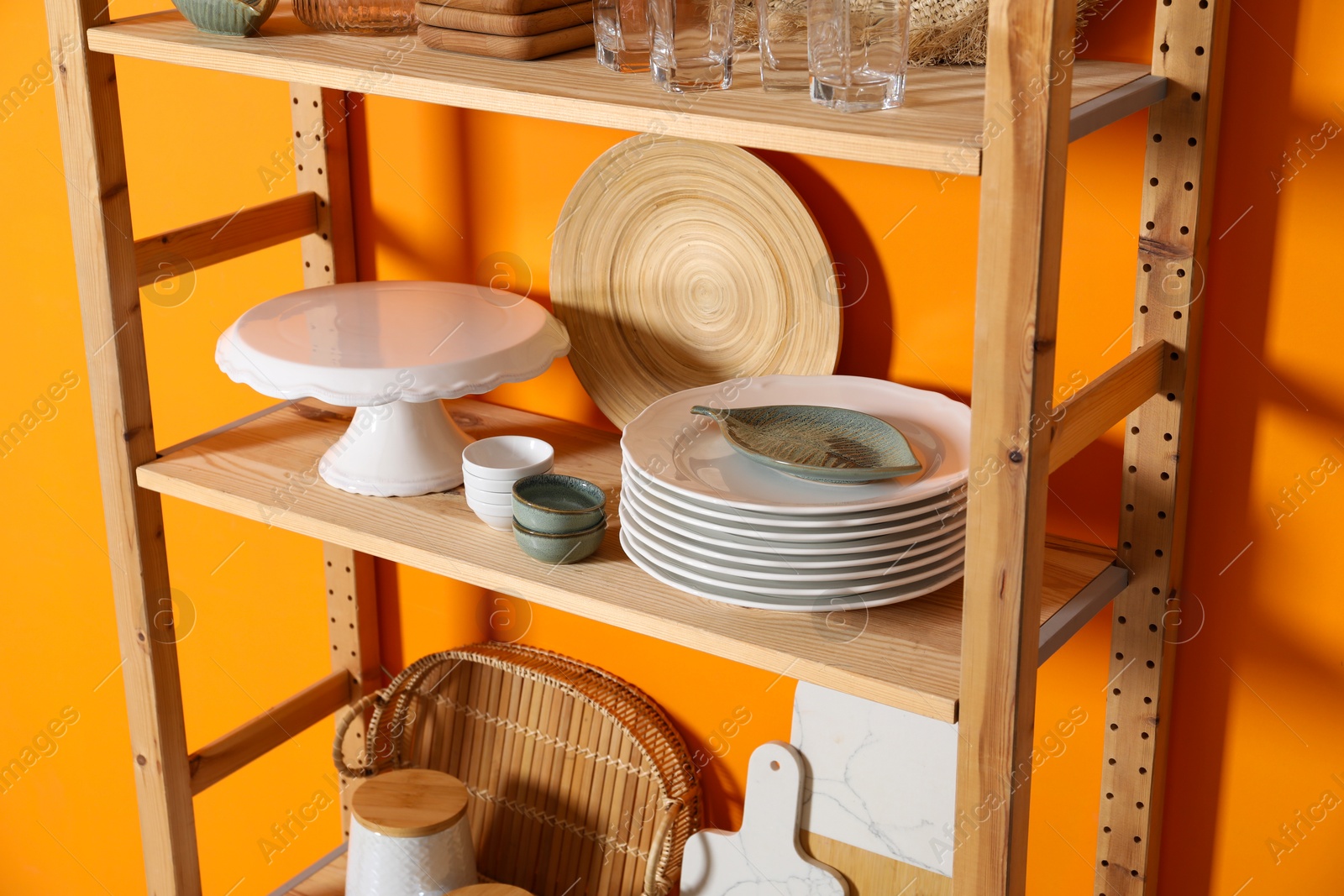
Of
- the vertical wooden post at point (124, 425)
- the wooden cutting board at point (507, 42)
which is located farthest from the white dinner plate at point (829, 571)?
the vertical wooden post at point (124, 425)

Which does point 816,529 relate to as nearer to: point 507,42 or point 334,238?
point 507,42

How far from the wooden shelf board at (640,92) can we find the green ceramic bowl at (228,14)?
0.5 inches

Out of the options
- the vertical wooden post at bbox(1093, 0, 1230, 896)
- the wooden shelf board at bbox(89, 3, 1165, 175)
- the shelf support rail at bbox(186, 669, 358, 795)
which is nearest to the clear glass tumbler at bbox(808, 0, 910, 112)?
the wooden shelf board at bbox(89, 3, 1165, 175)

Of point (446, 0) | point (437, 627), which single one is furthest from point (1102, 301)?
point (437, 627)

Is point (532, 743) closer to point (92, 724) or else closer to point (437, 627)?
point (437, 627)

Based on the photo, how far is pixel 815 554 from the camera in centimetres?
104

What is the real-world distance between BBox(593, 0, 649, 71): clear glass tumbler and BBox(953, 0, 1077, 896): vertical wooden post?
0.35 m

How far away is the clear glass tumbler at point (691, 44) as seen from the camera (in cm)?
98

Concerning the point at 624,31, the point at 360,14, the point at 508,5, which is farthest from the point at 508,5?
the point at 360,14

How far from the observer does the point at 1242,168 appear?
107 centimetres

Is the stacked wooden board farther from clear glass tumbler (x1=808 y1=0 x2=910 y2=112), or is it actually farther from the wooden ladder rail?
the wooden ladder rail

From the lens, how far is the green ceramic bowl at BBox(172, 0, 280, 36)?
1.18m

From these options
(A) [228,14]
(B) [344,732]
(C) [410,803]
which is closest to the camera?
(A) [228,14]

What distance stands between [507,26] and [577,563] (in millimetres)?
477
